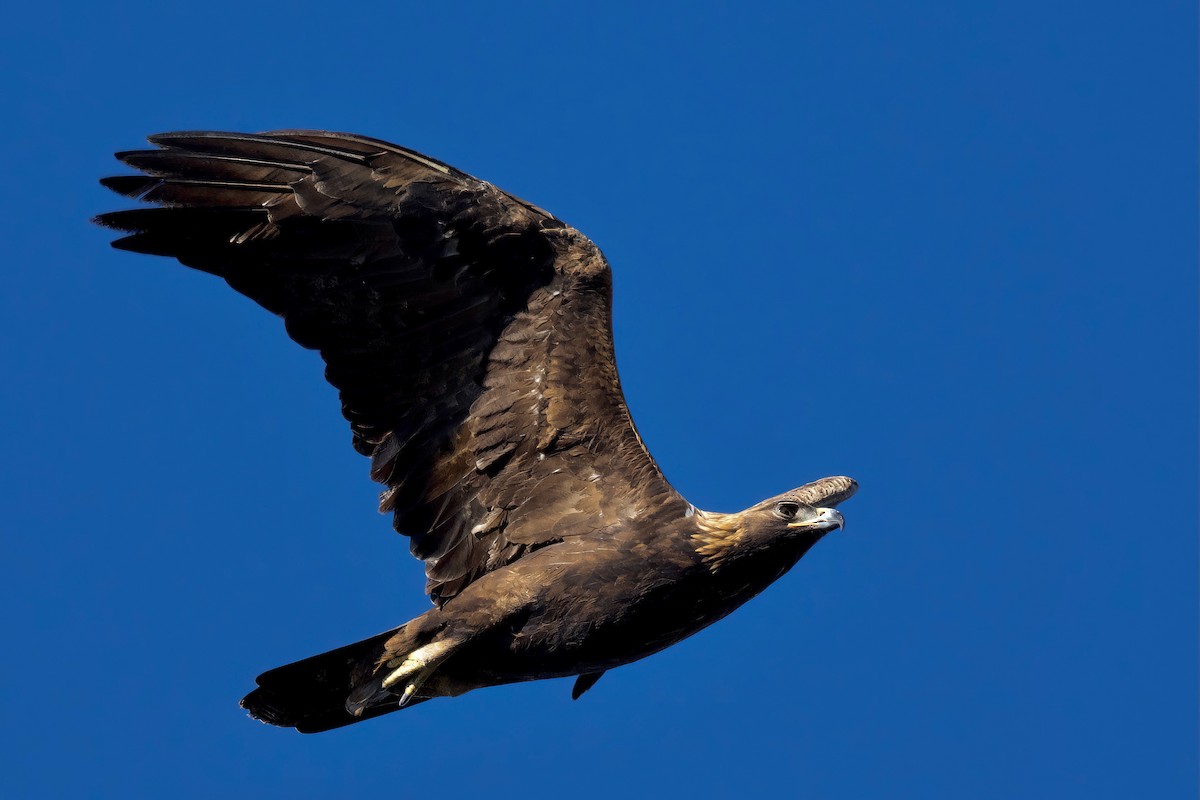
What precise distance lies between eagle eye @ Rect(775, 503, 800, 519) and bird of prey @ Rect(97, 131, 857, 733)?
0.06ft

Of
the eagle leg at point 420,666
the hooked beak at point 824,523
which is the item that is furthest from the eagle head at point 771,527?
the eagle leg at point 420,666

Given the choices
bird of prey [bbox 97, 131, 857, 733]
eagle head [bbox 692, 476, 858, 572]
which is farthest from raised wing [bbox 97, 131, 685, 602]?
eagle head [bbox 692, 476, 858, 572]

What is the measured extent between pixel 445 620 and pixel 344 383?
167cm

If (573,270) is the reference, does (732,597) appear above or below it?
below

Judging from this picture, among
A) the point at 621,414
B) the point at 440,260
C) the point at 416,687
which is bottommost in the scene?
the point at 416,687

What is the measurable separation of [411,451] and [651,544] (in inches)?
68.4

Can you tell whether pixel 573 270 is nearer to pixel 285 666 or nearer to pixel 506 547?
pixel 506 547

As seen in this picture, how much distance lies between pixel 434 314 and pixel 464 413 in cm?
70

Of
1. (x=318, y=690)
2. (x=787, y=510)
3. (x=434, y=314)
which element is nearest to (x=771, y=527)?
(x=787, y=510)

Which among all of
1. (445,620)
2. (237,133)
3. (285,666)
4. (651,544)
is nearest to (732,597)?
(651,544)

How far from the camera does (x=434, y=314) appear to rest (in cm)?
1705

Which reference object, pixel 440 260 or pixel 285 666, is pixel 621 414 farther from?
pixel 285 666

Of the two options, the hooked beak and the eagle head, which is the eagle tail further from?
the hooked beak

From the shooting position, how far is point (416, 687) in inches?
661
